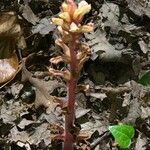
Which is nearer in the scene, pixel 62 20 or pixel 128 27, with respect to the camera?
pixel 62 20

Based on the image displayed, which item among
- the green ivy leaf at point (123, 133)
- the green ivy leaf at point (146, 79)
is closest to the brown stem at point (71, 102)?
the green ivy leaf at point (123, 133)

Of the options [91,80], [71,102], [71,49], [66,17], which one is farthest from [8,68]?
[66,17]

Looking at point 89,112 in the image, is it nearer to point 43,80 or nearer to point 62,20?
point 43,80

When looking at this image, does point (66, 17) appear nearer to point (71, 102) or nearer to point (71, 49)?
point (71, 49)

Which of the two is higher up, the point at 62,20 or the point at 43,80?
the point at 62,20

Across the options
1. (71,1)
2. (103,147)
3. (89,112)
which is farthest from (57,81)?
(71,1)

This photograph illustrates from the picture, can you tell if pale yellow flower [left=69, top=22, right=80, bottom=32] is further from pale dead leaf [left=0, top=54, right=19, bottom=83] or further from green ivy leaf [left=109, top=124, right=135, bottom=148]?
pale dead leaf [left=0, top=54, right=19, bottom=83]

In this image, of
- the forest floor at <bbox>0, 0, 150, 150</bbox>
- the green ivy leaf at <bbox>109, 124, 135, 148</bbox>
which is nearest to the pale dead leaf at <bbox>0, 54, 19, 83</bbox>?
the forest floor at <bbox>0, 0, 150, 150</bbox>
